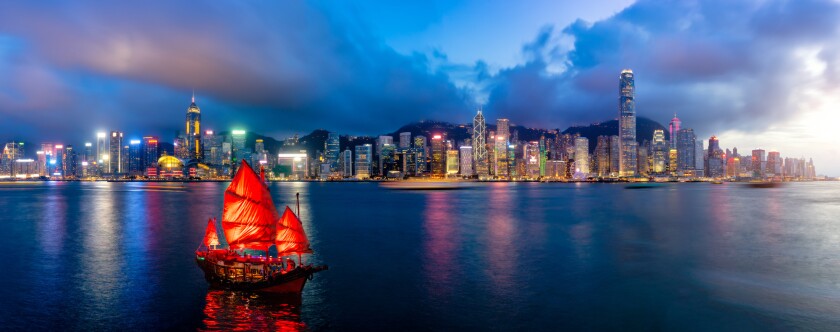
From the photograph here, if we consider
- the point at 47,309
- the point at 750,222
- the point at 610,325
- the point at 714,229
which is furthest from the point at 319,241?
the point at 750,222

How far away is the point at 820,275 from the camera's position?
4344 cm

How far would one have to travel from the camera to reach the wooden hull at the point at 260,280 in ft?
112

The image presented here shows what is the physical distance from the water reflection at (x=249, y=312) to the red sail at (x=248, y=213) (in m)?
4.87

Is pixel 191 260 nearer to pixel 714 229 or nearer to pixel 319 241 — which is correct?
pixel 319 241

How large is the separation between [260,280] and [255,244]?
5.09 metres

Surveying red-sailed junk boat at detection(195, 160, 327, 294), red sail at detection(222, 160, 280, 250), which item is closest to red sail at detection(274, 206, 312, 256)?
red-sailed junk boat at detection(195, 160, 327, 294)

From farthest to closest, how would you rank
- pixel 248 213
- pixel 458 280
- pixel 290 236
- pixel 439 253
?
pixel 439 253 → pixel 458 280 → pixel 248 213 → pixel 290 236

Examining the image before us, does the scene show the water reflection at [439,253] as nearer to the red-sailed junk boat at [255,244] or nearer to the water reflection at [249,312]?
the red-sailed junk boat at [255,244]

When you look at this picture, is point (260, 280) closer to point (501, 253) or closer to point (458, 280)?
point (458, 280)

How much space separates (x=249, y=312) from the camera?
31.5 m

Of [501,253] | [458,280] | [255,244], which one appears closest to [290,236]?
[255,244]

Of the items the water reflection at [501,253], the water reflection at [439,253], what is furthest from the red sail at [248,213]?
the water reflection at [501,253]

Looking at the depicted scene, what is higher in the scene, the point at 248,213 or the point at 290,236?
the point at 248,213

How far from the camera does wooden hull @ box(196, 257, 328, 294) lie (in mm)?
34125
